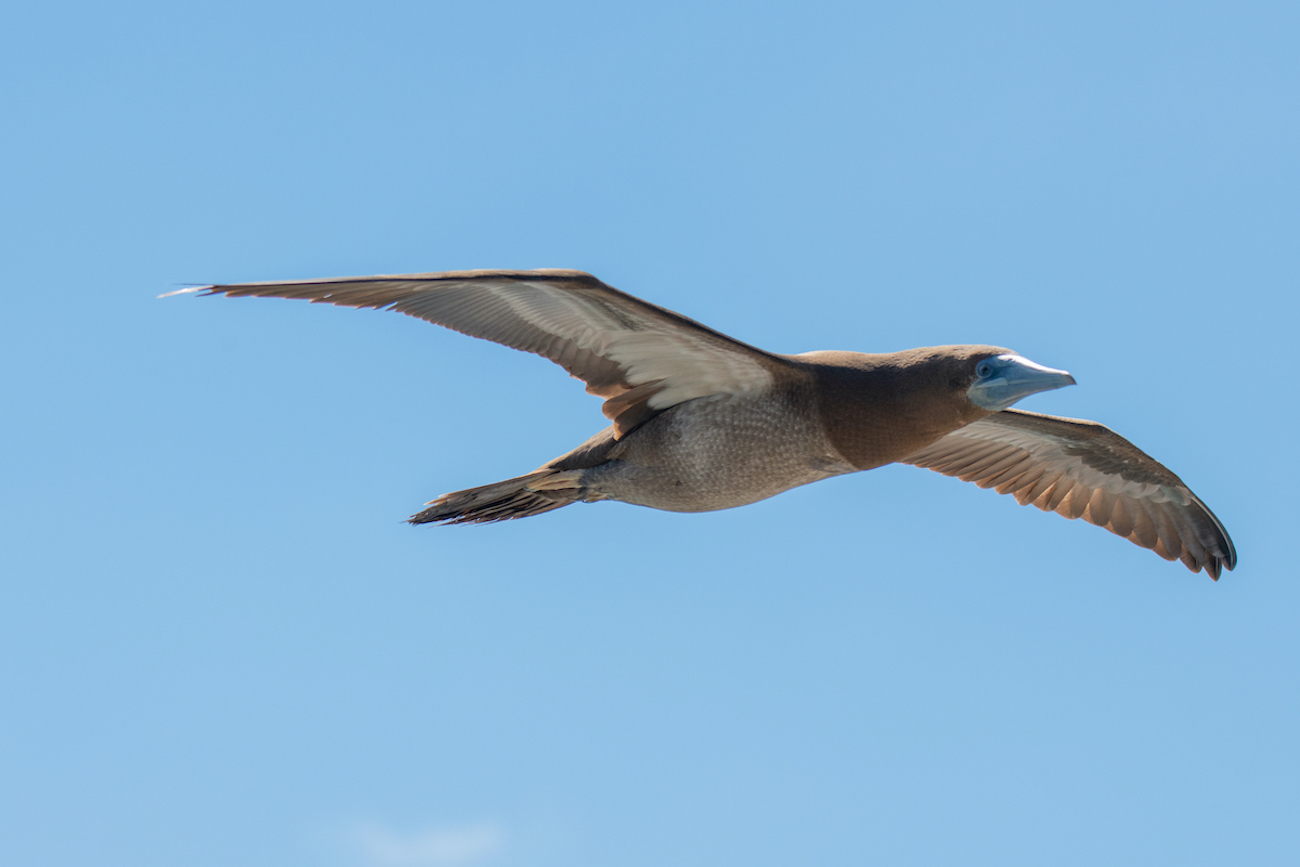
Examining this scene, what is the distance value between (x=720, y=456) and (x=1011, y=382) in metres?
1.79

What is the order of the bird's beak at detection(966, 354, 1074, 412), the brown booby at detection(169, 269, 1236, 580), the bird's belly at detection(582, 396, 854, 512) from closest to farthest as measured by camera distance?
1. the brown booby at detection(169, 269, 1236, 580)
2. the bird's beak at detection(966, 354, 1074, 412)
3. the bird's belly at detection(582, 396, 854, 512)

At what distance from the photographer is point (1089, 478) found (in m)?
10.4

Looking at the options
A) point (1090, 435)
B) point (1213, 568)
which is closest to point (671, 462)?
point (1090, 435)

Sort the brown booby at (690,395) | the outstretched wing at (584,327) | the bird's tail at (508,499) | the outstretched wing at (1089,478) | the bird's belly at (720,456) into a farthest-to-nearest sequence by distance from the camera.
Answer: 1. the outstretched wing at (1089,478)
2. the bird's tail at (508,499)
3. the bird's belly at (720,456)
4. the brown booby at (690,395)
5. the outstretched wing at (584,327)

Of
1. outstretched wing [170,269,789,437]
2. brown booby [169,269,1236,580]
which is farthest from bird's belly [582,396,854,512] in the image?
outstretched wing [170,269,789,437]

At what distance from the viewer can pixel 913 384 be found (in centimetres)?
753

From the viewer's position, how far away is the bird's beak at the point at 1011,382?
23.5ft

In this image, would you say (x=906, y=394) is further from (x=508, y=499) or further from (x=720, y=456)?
(x=508, y=499)

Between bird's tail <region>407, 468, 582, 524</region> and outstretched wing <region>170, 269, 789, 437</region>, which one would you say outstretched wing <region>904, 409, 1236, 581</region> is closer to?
outstretched wing <region>170, 269, 789, 437</region>

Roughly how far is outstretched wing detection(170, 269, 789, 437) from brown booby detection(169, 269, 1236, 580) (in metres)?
0.01

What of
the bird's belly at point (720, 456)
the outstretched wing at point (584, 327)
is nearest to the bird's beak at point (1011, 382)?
the bird's belly at point (720, 456)

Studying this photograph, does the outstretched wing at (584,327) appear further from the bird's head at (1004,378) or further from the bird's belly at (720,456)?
the bird's head at (1004,378)

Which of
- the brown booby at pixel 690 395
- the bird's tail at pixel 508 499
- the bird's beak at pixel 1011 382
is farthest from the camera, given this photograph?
the bird's tail at pixel 508 499

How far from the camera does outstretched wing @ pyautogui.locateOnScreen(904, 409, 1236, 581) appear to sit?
32.9ft
